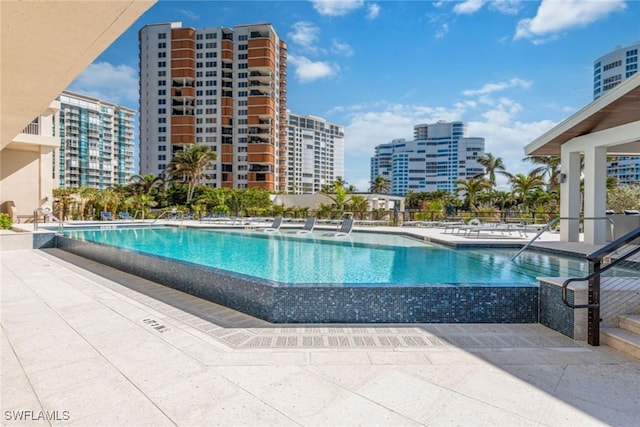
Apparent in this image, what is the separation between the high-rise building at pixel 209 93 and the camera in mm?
56188

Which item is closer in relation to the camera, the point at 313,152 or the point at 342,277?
the point at 342,277

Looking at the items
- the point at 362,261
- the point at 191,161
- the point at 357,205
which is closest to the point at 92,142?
the point at 191,161

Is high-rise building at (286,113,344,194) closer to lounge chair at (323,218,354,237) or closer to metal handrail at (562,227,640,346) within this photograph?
lounge chair at (323,218,354,237)

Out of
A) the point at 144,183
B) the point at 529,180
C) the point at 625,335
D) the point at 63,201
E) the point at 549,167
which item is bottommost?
the point at 625,335

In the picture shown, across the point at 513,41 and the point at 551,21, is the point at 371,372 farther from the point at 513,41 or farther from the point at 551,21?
the point at 513,41

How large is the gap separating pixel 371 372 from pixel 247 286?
7.26ft

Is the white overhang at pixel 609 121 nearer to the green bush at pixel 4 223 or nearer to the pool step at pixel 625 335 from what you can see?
the pool step at pixel 625 335

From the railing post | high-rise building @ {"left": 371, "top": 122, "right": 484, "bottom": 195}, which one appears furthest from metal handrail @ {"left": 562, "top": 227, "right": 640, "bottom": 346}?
high-rise building @ {"left": 371, "top": 122, "right": 484, "bottom": 195}

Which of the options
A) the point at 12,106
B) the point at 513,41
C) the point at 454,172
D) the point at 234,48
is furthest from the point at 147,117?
the point at 454,172

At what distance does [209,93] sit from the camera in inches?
2265

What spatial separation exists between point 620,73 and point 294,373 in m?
95.8

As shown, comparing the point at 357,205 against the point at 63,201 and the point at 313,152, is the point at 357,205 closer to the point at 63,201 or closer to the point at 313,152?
the point at 63,201

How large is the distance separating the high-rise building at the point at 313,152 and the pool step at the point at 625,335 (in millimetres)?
83572

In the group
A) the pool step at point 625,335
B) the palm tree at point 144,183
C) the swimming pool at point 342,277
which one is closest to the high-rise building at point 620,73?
the palm tree at point 144,183
